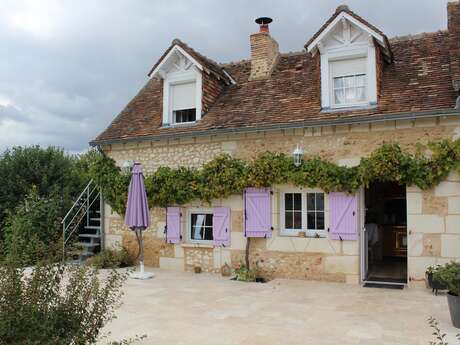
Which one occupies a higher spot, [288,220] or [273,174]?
[273,174]

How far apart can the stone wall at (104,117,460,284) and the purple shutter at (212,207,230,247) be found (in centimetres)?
14

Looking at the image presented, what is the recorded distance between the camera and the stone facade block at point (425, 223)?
833 centimetres

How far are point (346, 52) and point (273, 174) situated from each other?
3145 mm

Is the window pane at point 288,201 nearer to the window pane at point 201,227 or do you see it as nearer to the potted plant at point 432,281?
the window pane at point 201,227

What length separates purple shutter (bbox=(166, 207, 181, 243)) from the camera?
35.5ft

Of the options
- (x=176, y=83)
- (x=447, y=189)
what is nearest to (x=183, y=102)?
(x=176, y=83)

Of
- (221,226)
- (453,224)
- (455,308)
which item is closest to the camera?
(455,308)

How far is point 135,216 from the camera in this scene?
32.6ft

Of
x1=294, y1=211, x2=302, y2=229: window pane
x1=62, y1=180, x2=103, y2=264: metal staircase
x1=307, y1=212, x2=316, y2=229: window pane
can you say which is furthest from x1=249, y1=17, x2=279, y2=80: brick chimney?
x1=62, y1=180, x2=103, y2=264: metal staircase

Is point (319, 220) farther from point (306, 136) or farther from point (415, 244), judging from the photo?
point (415, 244)

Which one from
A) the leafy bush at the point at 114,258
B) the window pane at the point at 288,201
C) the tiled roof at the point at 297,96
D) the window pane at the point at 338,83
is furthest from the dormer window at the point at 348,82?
the leafy bush at the point at 114,258

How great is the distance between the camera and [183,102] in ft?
38.1

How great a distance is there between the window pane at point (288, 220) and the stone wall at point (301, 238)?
228mm

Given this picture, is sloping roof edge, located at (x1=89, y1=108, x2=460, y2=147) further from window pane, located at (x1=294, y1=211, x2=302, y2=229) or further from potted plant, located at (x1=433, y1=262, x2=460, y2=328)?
potted plant, located at (x1=433, y1=262, x2=460, y2=328)
